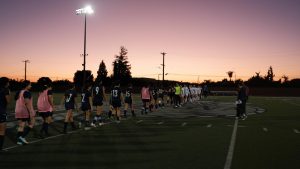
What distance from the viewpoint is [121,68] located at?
14262 cm

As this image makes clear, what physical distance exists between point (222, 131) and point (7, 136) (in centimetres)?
735

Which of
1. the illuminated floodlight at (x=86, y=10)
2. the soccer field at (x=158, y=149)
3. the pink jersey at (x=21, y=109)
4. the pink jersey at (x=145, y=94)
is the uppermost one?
the illuminated floodlight at (x=86, y=10)

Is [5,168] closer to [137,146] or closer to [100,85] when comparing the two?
[137,146]

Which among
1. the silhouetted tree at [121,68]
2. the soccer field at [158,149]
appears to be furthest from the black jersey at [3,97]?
the silhouetted tree at [121,68]

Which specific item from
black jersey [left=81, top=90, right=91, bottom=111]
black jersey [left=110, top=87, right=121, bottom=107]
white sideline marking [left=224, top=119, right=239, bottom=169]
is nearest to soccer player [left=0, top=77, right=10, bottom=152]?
white sideline marking [left=224, top=119, right=239, bottom=169]

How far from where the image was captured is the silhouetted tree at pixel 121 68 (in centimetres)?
14000

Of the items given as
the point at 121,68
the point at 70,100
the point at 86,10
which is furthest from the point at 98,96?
the point at 121,68

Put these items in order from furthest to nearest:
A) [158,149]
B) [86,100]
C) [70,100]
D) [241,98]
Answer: [241,98] → [86,100] → [70,100] → [158,149]

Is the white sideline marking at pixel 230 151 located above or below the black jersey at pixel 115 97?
below

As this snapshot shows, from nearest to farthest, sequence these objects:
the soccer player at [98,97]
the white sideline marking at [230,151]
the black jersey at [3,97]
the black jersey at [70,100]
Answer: the white sideline marking at [230,151] → the black jersey at [3,97] → the black jersey at [70,100] → the soccer player at [98,97]

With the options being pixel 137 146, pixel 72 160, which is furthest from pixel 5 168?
pixel 137 146

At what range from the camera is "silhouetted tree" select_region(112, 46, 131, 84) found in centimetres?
14000

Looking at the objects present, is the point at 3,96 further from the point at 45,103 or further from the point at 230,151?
the point at 230,151

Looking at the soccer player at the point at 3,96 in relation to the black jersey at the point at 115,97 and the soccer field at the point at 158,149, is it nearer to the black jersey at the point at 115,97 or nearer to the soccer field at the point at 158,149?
the soccer field at the point at 158,149
